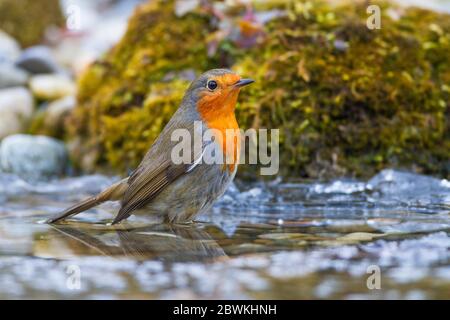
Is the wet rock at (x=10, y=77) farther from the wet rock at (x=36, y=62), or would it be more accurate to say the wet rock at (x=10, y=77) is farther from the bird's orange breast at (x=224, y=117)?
the bird's orange breast at (x=224, y=117)

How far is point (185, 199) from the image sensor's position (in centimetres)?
453

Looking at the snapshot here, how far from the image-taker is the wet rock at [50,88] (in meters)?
8.78

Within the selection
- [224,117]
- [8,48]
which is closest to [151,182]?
[224,117]

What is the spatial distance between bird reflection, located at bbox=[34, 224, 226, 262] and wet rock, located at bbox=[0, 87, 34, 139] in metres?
4.20

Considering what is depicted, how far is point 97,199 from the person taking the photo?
4773mm

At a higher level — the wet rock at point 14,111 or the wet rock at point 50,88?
the wet rock at point 50,88

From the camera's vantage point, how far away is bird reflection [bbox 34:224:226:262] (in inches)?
134

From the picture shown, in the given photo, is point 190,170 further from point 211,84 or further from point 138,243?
point 138,243

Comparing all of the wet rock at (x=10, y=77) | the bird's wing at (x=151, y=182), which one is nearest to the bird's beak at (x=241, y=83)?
the bird's wing at (x=151, y=182)

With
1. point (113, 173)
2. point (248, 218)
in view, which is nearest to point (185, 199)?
point (248, 218)

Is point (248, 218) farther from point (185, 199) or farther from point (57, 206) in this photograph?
point (57, 206)

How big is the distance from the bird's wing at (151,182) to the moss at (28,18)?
8187 millimetres

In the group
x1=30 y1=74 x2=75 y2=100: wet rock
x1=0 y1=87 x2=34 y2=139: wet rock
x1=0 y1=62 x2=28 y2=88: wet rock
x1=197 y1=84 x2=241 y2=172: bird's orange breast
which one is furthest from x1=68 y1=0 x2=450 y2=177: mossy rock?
x1=0 y1=62 x2=28 y2=88: wet rock

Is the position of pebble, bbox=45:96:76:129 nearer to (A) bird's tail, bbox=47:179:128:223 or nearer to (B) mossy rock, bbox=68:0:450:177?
(B) mossy rock, bbox=68:0:450:177
